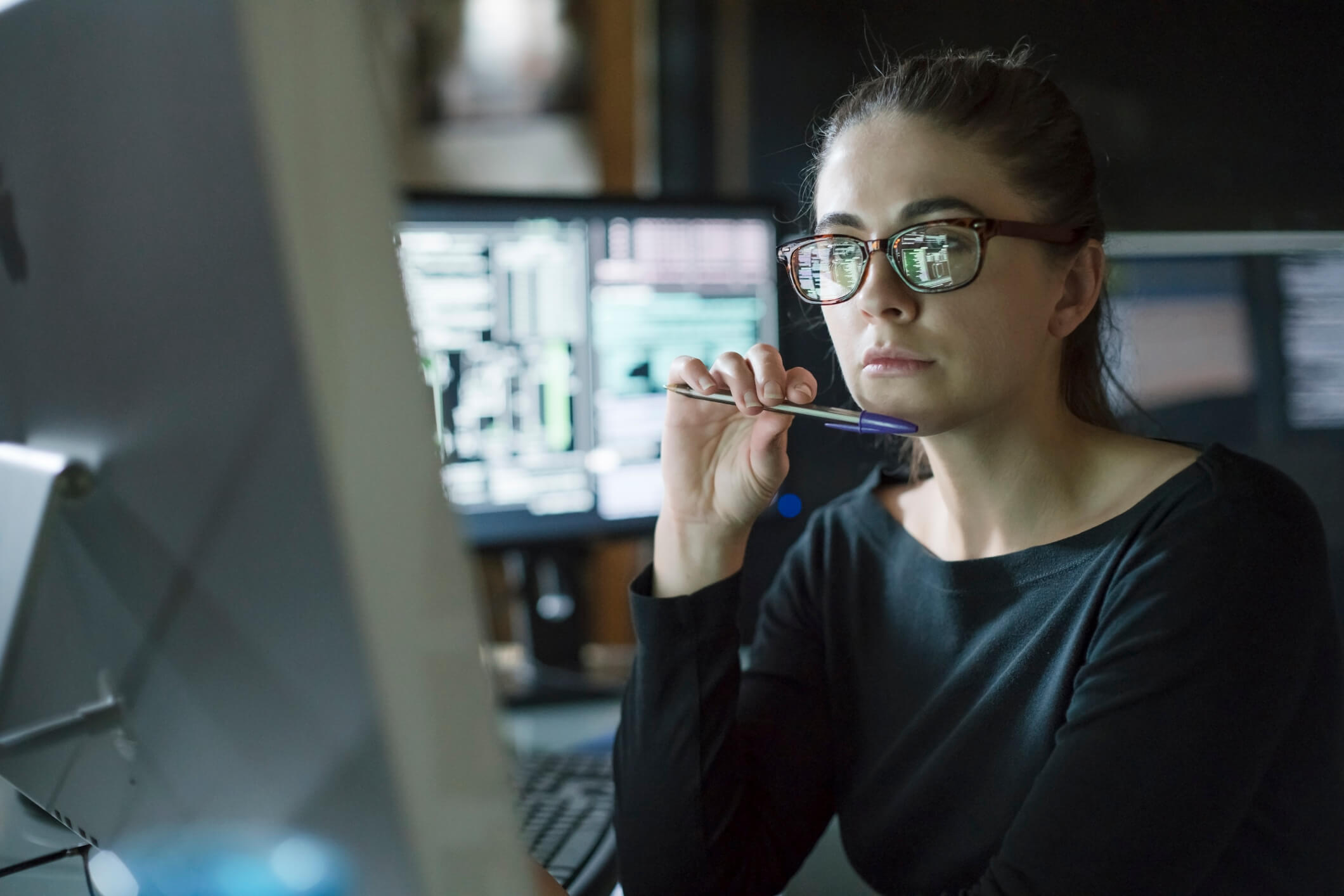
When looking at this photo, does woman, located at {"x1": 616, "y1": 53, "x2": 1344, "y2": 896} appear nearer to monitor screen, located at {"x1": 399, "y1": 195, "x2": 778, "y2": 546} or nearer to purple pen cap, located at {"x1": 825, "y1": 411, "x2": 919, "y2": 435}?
purple pen cap, located at {"x1": 825, "y1": 411, "x2": 919, "y2": 435}

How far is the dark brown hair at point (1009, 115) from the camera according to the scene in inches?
24.1

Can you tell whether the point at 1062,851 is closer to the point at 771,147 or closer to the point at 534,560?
the point at 771,147

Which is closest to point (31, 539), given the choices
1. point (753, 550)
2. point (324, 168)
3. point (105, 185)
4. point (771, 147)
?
point (105, 185)

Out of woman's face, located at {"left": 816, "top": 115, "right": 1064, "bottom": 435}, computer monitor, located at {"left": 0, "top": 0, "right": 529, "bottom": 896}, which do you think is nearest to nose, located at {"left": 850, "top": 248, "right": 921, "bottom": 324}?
woman's face, located at {"left": 816, "top": 115, "right": 1064, "bottom": 435}

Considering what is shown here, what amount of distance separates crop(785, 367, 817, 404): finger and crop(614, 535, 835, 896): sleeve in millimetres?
140

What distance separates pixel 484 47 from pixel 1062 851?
184cm

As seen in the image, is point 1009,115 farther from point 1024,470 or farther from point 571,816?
point 571,816

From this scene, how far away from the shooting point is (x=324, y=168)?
0.91 ft

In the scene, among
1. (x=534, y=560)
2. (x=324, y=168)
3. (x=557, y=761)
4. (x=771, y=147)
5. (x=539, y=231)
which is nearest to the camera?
(x=324, y=168)

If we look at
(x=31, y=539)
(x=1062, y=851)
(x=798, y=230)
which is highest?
(x=798, y=230)

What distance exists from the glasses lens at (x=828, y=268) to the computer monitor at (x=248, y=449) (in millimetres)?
387

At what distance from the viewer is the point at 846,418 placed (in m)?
0.66

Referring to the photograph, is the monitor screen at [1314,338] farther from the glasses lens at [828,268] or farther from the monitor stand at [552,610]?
the monitor stand at [552,610]

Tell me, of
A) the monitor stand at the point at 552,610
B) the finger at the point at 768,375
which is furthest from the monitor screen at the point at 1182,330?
the monitor stand at the point at 552,610
